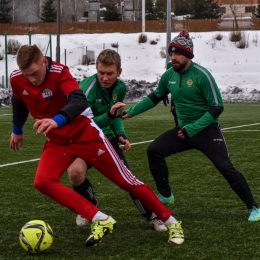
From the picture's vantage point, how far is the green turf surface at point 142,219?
5207mm

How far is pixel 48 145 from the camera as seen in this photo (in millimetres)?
5520

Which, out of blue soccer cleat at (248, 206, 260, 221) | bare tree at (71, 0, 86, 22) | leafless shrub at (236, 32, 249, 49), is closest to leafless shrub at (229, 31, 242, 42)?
leafless shrub at (236, 32, 249, 49)

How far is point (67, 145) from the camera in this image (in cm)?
543

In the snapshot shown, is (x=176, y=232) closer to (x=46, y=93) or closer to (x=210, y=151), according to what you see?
(x=210, y=151)

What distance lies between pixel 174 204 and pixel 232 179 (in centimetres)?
103

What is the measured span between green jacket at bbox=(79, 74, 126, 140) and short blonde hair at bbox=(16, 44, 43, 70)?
1.05m

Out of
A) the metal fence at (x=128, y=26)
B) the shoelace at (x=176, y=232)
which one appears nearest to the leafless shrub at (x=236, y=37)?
the metal fence at (x=128, y=26)

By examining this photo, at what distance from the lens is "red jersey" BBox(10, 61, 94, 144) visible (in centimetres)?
531

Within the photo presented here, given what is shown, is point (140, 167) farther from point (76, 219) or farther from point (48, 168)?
point (48, 168)

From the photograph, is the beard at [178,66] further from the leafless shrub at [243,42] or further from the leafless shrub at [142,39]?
the leafless shrub at [142,39]

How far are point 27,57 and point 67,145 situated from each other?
83 centimetres

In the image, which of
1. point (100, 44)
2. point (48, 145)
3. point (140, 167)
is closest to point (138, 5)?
point (100, 44)

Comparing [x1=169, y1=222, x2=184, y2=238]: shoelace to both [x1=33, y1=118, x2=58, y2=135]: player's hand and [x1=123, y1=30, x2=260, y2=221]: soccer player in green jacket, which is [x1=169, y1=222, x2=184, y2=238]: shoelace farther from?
[x1=33, y1=118, x2=58, y2=135]: player's hand

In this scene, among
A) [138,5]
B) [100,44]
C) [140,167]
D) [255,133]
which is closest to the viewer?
[140,167]
